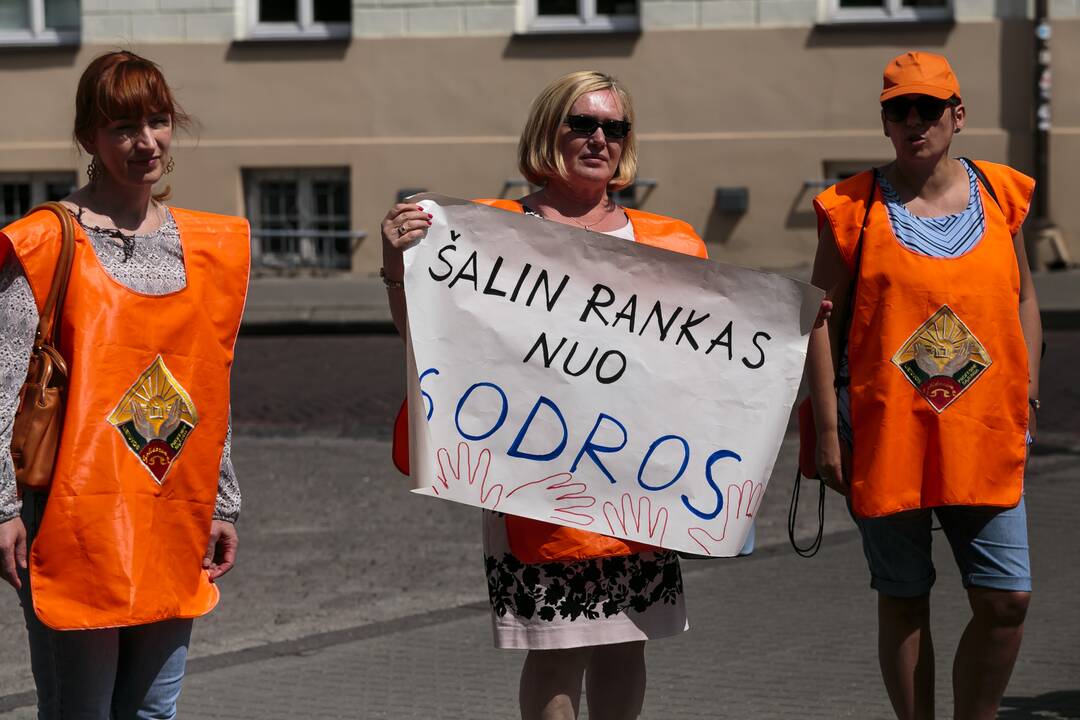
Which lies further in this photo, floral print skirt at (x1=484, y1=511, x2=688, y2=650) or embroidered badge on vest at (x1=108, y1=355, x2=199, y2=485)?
floral print skirt at (x1=484, y1=511, x2=688, y2=650)

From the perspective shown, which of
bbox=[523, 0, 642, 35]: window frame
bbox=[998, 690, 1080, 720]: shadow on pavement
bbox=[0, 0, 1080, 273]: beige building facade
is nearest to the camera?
bbox=[998, 690, 1080, 720]: shadow on pavement

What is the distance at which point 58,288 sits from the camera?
3.48m

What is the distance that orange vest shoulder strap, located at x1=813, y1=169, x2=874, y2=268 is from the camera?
430 cm

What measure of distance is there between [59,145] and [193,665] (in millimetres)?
13883

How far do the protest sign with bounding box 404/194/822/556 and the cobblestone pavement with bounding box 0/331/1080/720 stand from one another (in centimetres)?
155

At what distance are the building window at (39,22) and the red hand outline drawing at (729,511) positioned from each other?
16293 millimetres

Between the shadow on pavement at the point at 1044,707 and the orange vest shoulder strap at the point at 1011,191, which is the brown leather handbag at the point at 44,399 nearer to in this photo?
the orange vest shoulder strap at the point at 1011,191

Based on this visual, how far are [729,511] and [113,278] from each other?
144 centimetres

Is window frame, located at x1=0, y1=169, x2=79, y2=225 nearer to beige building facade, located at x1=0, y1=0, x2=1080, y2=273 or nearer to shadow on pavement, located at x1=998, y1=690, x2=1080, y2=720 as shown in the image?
beige building facade, located at x1=0, y1=0, x2=1080, y2=273

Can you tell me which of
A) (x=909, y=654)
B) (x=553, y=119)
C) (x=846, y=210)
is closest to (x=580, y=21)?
(x=846, y=210)

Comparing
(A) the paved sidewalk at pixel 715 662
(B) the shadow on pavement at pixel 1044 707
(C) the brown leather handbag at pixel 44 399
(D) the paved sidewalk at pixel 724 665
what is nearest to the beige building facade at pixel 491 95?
(A) the paved sidewalk at pixel 715 662

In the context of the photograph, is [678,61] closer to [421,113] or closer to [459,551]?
[421,113]

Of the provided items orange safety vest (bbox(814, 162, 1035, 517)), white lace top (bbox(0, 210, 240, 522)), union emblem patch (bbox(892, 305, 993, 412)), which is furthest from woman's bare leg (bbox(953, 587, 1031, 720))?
white lace top (bbox(0, 210, 240, 522))

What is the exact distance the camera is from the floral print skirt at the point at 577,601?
4023 millimetres
